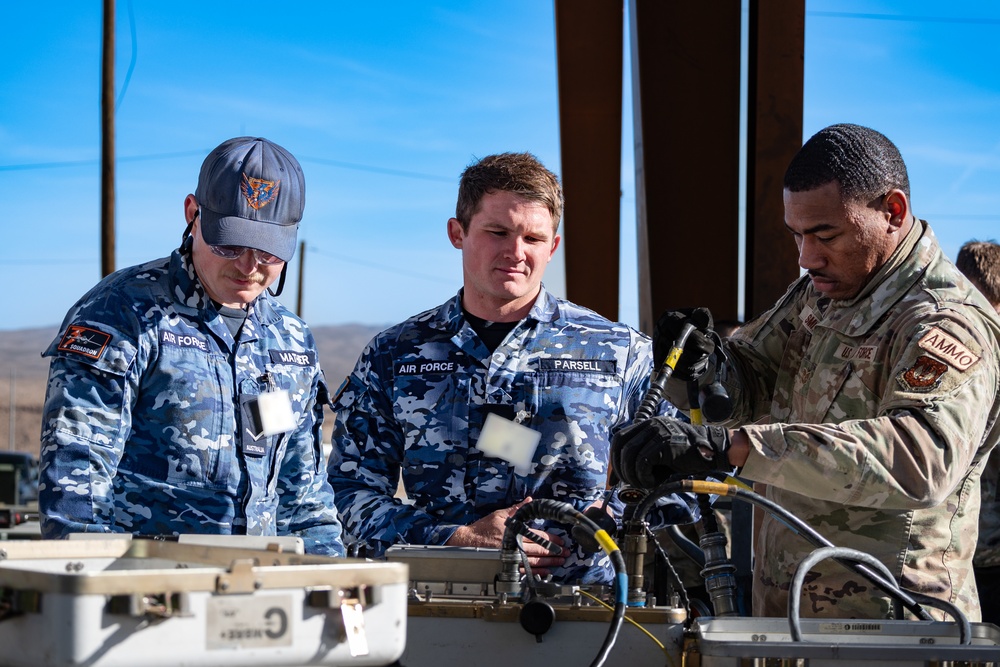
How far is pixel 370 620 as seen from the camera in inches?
51.8

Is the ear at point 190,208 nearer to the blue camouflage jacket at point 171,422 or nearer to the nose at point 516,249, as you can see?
the blue camouflage jacket at point 171,422

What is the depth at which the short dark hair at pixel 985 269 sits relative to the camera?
3938mm

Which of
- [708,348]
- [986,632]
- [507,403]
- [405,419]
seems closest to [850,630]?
[986,632]

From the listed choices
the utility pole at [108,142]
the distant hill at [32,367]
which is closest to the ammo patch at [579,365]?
the utility pole at [108,142]

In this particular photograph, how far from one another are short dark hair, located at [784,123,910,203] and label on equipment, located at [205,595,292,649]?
5.03 ft

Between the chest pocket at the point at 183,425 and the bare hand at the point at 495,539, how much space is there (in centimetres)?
55

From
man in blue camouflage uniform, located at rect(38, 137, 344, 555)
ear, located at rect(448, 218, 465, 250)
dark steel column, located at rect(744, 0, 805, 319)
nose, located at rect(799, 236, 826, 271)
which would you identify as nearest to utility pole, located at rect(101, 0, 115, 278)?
dark steel column, located at rect(744, 0, 805, 319)

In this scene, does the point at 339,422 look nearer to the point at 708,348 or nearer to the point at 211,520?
the point at 211,520

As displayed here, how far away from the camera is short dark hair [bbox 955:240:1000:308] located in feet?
12.9

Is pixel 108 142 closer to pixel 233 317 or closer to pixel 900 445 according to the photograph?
pixel 233 317

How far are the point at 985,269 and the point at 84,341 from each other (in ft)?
10.7

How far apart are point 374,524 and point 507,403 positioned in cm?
44

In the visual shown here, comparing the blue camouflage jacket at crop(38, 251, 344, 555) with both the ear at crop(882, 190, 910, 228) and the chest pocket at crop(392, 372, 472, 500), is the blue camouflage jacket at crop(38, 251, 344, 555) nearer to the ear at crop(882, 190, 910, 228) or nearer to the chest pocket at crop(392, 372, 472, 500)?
the chest pocket at crop(392, 372, 472, 500)

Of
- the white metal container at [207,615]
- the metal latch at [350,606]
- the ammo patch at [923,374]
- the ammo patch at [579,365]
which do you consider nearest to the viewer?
the white metal container at [207,615]
